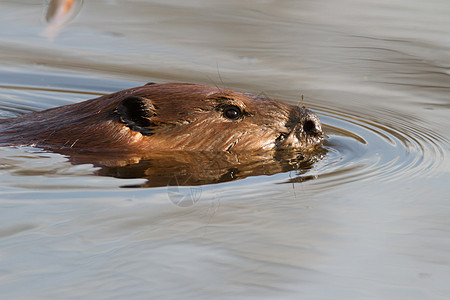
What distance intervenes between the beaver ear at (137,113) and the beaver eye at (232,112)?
1.50 ft

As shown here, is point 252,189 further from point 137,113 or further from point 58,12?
point 58,12

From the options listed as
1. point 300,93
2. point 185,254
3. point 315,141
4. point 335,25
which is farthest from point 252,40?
point 185,254

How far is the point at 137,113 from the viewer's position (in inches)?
178

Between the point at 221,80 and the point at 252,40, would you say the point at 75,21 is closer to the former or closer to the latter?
the point at 252,40

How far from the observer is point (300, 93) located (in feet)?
21.2

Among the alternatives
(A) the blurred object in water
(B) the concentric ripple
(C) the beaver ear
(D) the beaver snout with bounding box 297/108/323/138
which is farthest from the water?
(A) the blurred object in water

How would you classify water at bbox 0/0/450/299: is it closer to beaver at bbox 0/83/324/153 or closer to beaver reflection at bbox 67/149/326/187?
beaver reflection at bbox 67/149/326/187

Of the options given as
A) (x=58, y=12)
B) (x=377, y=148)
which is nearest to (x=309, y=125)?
(x=377, y=148)

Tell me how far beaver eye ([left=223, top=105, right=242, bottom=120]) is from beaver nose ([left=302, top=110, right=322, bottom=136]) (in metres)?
0.42

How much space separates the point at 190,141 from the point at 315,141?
81 cm

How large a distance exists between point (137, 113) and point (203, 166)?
0.53m

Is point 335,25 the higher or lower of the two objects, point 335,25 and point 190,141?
the higher

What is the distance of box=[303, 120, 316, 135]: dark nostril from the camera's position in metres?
A: 4.80

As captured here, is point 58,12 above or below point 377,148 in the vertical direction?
above
